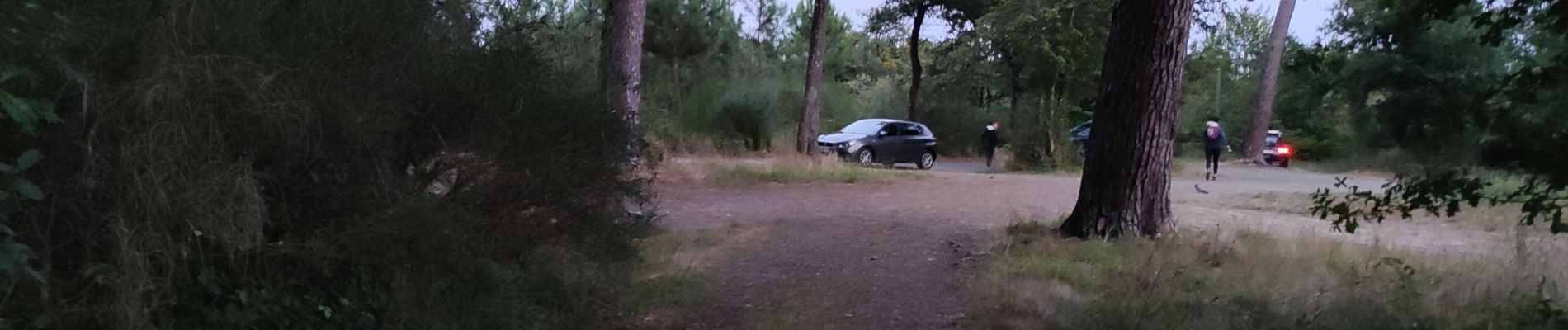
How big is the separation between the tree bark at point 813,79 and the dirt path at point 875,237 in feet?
17.0

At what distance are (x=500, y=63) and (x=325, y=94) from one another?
1.07 metres

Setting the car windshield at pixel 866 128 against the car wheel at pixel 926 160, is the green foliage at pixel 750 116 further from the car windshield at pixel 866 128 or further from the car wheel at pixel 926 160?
the car wheel at pixel 926 160

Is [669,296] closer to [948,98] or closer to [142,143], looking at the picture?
[142,143]

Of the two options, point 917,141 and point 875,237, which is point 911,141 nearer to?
point 917,141

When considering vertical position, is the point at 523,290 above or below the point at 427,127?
below

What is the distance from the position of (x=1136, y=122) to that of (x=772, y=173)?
707 centimetres

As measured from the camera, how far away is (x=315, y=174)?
13.7ft

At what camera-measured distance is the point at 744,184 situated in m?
14.0

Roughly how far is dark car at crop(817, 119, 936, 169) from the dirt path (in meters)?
6.93

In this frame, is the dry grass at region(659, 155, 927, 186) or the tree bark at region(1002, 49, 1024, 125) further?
the tree bark at region(1002, 49, 1024, 125)

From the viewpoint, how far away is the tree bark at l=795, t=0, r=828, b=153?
20.7m

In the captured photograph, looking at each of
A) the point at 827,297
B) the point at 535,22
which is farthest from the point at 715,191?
the point at 535,22

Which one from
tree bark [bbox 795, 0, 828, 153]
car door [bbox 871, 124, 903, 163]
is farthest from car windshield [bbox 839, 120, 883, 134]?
tree bark [bbox 795, 0, 828, 153]

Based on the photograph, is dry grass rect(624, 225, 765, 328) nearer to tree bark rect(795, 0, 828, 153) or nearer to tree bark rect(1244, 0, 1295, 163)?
tree bark rect(795, 0, 828, 153)
